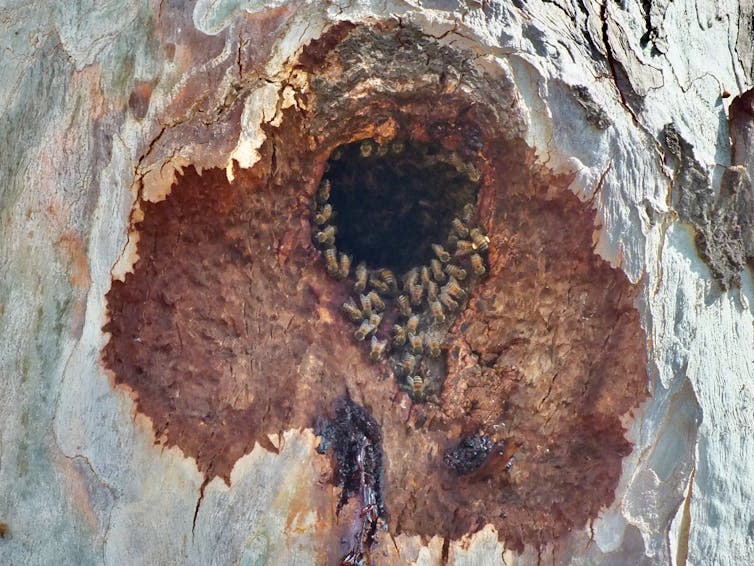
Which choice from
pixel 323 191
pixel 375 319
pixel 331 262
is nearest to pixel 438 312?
pixel 375 319

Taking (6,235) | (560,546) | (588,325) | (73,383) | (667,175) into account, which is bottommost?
(560,546)

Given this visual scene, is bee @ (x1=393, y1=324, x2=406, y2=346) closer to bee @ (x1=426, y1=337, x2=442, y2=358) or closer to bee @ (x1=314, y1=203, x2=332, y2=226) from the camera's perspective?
bee @ (x1=426, y1=337, x2=442, y2=358)

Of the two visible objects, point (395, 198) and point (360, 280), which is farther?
point (395, 198)

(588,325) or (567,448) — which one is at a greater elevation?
(588,325)

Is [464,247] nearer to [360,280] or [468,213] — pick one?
[468,213]

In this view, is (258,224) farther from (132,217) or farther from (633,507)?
(633,507)

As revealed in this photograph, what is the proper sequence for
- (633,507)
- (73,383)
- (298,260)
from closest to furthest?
(73,383) → (633,507) → (298,260)

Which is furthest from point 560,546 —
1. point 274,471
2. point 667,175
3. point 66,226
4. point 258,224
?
point 66,226
